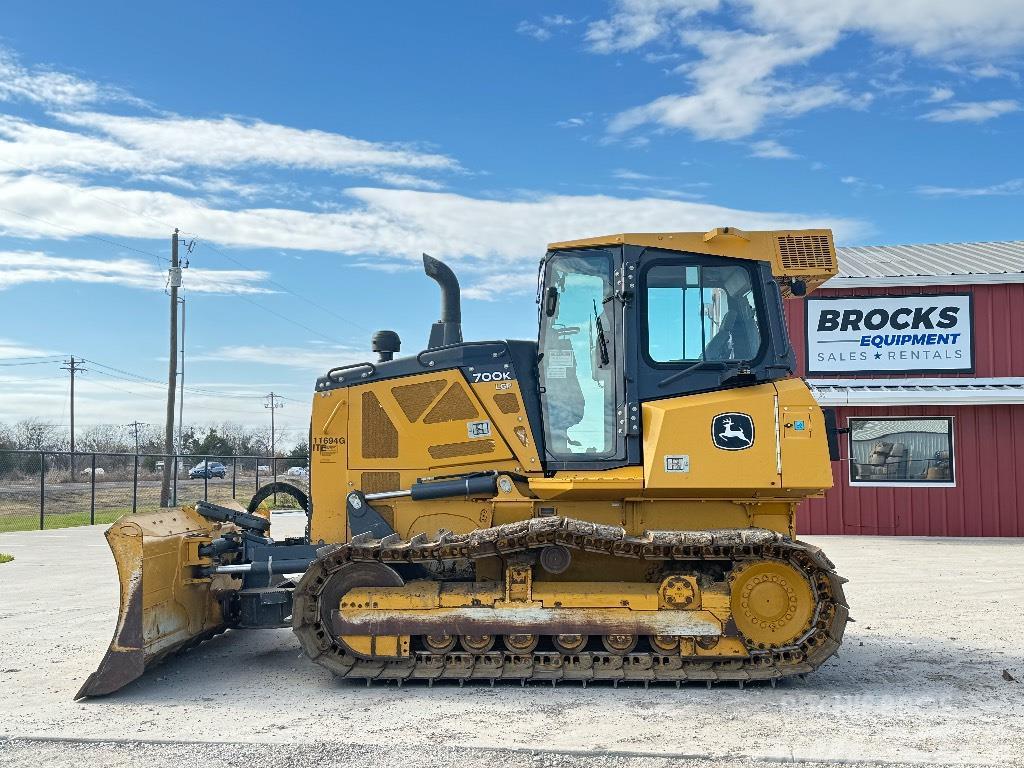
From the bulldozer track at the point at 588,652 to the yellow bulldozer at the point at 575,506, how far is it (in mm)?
17

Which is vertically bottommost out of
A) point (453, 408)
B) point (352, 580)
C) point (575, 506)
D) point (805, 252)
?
point (352, 580)

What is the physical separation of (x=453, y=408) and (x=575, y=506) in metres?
1.32

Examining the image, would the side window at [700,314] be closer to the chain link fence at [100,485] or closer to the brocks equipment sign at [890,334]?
the brocks equipment sign at [890,334]

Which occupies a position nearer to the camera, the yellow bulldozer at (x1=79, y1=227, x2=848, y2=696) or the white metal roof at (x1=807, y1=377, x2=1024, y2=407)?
the yellow bulldozer at (x1=79, y1=227, x2=848, y2=696)

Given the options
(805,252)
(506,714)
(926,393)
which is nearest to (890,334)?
(926,393)

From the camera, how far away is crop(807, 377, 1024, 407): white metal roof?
19.5 metres

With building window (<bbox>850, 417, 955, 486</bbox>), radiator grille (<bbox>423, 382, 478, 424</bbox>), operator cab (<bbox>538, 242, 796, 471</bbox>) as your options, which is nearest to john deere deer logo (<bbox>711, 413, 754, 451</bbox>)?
operator cab (<bbox>538, 242, 796, 471</bbox>)

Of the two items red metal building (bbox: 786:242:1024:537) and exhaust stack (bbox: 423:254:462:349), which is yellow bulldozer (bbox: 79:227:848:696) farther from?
red metal building (bbox: 786:242:1024:537)

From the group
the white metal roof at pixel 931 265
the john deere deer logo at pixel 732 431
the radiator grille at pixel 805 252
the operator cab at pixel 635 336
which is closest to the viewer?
the john deere deer logo at pixel 732 431

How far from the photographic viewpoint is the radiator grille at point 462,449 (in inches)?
314

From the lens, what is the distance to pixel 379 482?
27.0ft

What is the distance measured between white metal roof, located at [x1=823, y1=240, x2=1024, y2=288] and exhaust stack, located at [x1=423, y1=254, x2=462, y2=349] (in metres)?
13.7

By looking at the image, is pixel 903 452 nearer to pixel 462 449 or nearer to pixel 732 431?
pixel 732 431

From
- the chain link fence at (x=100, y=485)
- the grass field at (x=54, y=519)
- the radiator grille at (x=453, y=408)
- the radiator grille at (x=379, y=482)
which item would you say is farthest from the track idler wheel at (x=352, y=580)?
the grass field at (x=54, y=519)
